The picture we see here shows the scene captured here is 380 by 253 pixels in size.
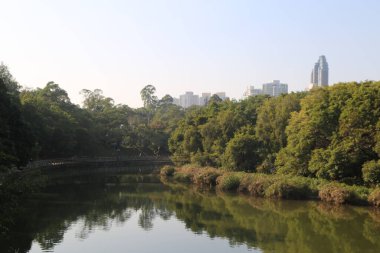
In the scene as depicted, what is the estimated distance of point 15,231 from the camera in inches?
1065

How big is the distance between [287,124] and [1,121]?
93.0 ft

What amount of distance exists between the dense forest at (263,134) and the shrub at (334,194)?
4.77 ft

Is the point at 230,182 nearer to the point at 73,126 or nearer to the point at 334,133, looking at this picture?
the point at 334,133

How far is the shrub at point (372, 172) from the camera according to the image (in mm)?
35844

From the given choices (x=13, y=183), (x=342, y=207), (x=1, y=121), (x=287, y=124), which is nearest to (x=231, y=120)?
(x=287, y=124)

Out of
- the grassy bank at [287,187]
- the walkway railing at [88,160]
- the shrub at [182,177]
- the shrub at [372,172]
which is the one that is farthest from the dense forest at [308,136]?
the walkway railing at [88,160]

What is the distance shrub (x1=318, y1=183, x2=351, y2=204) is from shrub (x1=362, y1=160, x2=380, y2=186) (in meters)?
1.85

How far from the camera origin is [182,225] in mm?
31594

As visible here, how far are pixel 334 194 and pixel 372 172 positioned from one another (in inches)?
132

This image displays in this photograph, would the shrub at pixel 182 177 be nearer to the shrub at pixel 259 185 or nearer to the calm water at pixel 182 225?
the calm water at pixel 182 225

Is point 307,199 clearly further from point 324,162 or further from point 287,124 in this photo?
point 287,124

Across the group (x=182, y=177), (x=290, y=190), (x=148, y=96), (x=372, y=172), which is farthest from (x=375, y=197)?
(x=148, y=96)

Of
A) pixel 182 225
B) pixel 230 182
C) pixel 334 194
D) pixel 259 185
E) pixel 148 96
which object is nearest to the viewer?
pixel 182 225

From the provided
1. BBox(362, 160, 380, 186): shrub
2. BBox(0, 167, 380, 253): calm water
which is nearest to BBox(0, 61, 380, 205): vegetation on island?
BBox(362, 160, 380, 186): shrub
